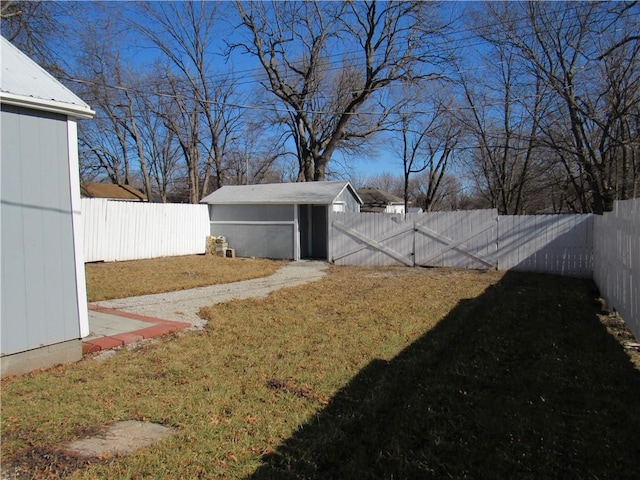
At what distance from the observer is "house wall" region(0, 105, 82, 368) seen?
3.98 meters

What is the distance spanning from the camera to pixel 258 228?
16.4m

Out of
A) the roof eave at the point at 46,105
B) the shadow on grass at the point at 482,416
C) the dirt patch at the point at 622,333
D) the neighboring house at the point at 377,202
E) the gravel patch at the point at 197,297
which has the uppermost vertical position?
the neighboring house at the point at 377,202

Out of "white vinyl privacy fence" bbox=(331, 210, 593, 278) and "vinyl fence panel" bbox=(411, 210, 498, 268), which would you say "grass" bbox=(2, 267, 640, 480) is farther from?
"vinyl fence panel" bbox=(411, 210, 498, 268)

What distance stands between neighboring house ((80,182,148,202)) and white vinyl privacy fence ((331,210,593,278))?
20.5 metres

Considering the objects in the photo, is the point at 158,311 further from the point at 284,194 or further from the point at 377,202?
the point at 377,202

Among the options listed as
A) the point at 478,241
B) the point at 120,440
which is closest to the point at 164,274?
the point at 478,241

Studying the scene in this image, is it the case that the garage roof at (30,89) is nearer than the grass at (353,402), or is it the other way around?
the grass at (353,402)

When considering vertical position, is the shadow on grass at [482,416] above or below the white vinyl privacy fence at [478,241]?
below

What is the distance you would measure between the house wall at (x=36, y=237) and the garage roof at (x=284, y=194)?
10743mm

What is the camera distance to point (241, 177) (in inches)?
1539

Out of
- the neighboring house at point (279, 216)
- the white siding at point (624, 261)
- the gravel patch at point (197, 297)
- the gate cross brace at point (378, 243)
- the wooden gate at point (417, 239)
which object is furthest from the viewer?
the neighboring house at point (279, 216)

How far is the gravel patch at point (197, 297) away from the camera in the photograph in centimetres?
691

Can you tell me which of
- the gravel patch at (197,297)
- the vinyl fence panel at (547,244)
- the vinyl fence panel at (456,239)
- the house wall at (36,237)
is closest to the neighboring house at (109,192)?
the gravel patch at (197,297)

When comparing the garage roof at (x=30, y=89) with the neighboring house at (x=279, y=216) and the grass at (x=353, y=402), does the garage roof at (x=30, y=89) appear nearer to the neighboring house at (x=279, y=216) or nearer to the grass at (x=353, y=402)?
the grass at (x=353, y=402)
